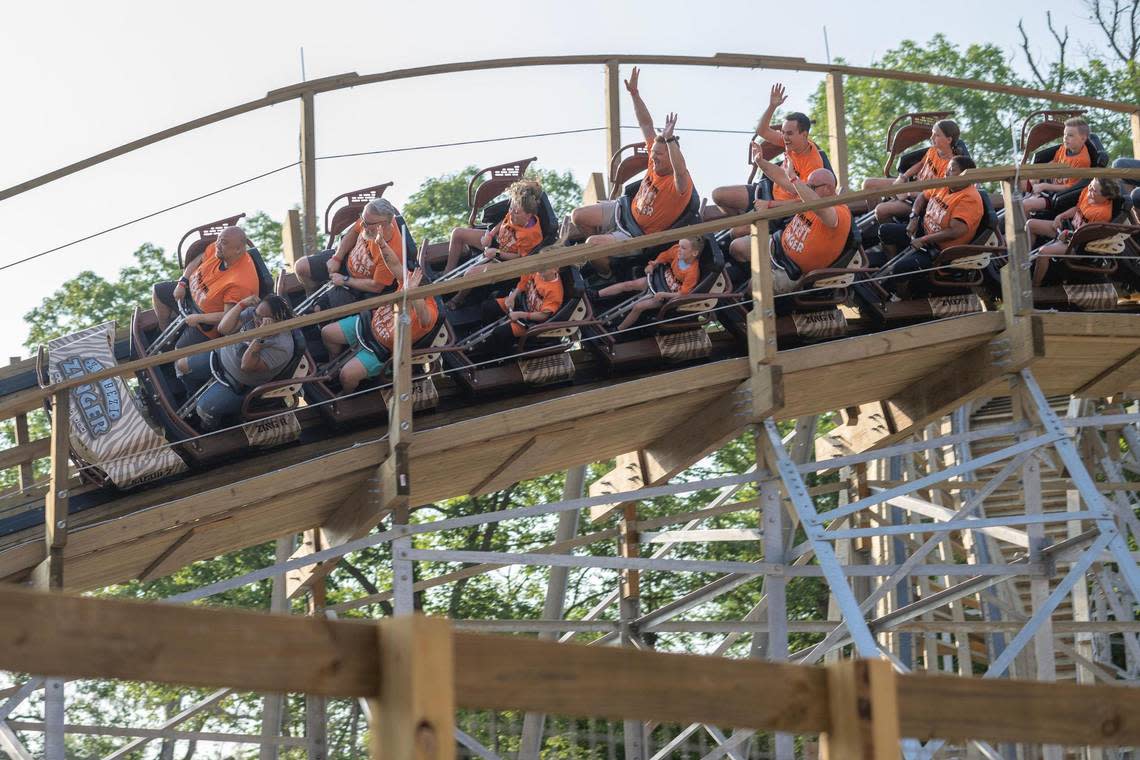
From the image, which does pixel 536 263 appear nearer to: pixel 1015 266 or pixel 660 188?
pixel 660 188

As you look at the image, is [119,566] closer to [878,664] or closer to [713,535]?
[713,535]

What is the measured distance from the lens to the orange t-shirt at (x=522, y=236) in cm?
764

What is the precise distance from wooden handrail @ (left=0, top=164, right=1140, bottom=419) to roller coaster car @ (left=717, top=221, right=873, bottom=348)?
1.37 feet

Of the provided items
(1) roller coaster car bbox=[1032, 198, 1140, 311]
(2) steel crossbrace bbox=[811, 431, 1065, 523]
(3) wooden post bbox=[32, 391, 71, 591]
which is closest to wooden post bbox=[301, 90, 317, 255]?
(3) wooden post bbox=[32, 391, 71, 591]

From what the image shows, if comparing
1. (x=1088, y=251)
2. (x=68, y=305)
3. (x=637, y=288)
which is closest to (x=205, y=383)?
(x=637, y=288)

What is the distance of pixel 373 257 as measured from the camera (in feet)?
23.9

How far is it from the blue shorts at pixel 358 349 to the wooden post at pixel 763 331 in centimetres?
161

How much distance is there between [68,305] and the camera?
23.7 m

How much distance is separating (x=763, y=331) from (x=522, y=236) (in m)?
1.24

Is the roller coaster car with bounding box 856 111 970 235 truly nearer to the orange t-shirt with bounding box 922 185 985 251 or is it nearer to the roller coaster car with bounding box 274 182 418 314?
the orange t-shirt with bounding box 922 185 985 251

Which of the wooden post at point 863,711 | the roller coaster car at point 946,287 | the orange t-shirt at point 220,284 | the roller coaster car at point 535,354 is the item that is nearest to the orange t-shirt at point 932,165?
the roller coaster car at point 946,287

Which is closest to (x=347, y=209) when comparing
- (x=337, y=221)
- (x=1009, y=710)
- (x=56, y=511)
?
(x=337, y=221)

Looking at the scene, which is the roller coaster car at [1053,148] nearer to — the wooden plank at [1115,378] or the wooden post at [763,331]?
the wooden plank at [1115,378]

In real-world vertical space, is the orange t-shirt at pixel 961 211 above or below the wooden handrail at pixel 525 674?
above
